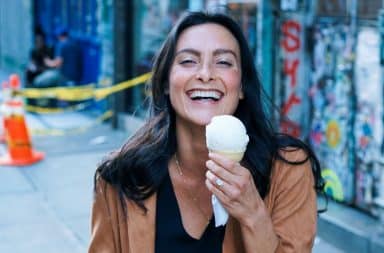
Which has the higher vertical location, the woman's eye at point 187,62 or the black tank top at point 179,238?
the woman's eye at point 187,62

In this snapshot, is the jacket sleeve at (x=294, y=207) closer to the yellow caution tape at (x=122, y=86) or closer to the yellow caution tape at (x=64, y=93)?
the yellow caution tape at (x=122, y=86)

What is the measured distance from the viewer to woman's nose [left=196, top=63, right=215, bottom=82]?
2.17m

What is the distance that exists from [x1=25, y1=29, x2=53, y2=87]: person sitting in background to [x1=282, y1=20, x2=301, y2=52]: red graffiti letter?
23.5 feet

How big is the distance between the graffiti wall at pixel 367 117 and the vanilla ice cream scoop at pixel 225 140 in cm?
374

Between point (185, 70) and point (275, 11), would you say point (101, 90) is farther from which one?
point (185, 70)

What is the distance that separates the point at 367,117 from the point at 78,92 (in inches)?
282

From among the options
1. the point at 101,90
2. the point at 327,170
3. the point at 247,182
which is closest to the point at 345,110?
the point at 327,170

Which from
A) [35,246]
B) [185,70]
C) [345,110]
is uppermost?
[185,70]

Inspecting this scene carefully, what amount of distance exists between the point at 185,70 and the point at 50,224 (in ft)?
14.3

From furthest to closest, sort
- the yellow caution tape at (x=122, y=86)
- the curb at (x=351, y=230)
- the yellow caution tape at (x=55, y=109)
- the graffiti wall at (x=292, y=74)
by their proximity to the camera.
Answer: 1. the yellow caution tape at (x=55, y=109)
2. the yellow caution tape at (x=122, y=86)
3. the graffiti wall at (x=292, y=74)
4. the curb at (x=351, y=230)

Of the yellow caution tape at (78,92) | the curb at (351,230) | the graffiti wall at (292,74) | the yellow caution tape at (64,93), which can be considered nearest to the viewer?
the curb at (351,230)

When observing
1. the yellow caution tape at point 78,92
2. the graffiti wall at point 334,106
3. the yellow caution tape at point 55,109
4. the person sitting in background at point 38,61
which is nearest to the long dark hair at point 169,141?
the graffiti wall at point 334,106

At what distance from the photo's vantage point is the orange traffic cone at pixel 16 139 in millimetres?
8531

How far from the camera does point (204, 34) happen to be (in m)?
2.26
